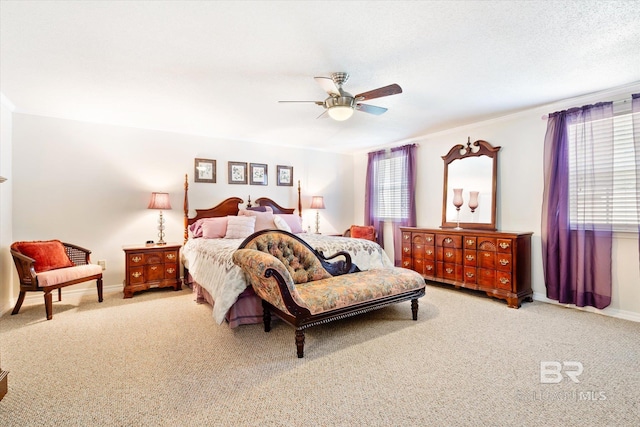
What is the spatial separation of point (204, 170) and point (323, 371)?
4012 millimetres

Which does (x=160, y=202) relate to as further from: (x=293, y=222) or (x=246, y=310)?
(x=246, y=310)

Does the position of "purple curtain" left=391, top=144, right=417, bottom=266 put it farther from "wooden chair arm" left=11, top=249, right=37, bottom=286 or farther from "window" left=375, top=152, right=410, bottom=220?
"wooden chair arm" left=11, top=249, right=37, bottom=286

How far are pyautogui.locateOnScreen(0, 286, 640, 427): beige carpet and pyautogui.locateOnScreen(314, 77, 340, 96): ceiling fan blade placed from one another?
2.32m

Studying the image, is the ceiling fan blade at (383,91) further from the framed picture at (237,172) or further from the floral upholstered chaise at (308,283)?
the framed picture at (237,172)

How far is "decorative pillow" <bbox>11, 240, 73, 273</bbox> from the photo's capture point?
3.43m

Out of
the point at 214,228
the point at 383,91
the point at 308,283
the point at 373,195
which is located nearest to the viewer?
the point at 383,91

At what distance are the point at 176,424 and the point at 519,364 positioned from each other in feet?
7.91

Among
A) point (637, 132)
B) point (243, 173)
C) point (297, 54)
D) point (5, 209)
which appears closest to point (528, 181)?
point (637, 132)

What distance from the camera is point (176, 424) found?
1666 millimetres

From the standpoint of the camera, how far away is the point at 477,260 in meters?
4.06

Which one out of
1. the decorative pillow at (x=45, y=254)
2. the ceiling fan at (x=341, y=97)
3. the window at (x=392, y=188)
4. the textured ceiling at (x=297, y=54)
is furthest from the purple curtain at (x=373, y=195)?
the decorative pillow at (x=45, y=254)

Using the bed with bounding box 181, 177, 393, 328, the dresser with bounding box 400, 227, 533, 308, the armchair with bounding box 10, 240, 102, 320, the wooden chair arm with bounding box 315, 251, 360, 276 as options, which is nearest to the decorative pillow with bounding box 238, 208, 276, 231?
the bed with bounding box 181, 177, 393, 328

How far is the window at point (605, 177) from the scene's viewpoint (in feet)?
10.6

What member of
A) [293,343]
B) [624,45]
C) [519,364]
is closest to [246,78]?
[293,343]
